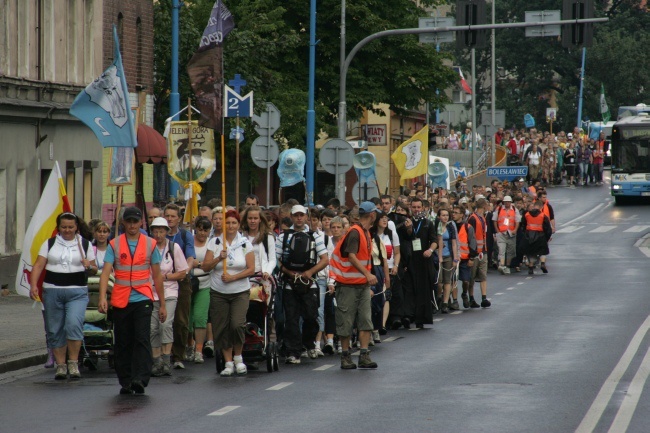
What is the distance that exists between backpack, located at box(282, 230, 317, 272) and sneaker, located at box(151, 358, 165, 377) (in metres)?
1.94

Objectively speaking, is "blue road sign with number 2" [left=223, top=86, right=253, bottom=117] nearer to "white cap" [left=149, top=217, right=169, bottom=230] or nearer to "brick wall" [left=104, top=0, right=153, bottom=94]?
"brick wall" [left=104, top=0, right=153, bottom=94]

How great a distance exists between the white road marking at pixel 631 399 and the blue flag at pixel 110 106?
6301mm

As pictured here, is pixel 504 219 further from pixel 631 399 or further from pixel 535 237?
pixel 631 399

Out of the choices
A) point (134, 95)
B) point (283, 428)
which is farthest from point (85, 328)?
point (134, 95)

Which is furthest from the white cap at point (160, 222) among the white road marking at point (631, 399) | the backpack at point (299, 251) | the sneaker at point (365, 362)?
the white road marking at point (631, 399)

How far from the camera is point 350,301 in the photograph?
52.4ft

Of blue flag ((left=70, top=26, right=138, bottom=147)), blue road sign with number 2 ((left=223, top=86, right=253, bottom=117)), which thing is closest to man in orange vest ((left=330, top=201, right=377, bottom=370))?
blue flag ((left=70, top=26, right=138, bottom=147))

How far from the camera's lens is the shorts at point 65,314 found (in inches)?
587

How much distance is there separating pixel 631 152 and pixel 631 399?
142 feet

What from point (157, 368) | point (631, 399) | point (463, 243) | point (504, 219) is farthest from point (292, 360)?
point (504, 219)

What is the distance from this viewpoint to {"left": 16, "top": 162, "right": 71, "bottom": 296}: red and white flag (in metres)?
16.0

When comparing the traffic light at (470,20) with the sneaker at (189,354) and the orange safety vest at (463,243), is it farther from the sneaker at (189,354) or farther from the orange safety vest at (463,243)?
the sneaker at (189,354)

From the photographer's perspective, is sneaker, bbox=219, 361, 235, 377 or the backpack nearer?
sneaker, bbox=219, 361, 235, 377

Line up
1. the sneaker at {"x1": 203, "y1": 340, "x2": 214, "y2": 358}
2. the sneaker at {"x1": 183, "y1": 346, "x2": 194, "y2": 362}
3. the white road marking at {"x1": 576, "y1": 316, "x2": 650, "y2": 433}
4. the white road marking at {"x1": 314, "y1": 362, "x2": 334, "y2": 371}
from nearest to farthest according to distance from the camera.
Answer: the white road marking at {"x1": 576, "y1": 316, "x2": 650, "y2": 433} → the white road marking at {"x1": 314, "y1": 362, "x2": 334, "y2": 371} → the sneaker at {"x1": 183, "y1": 346, "x2": 194, "y2": 362} → the sneaker at {"x1": 203, "y1": 340, "x2": 214, "y2": 358}
